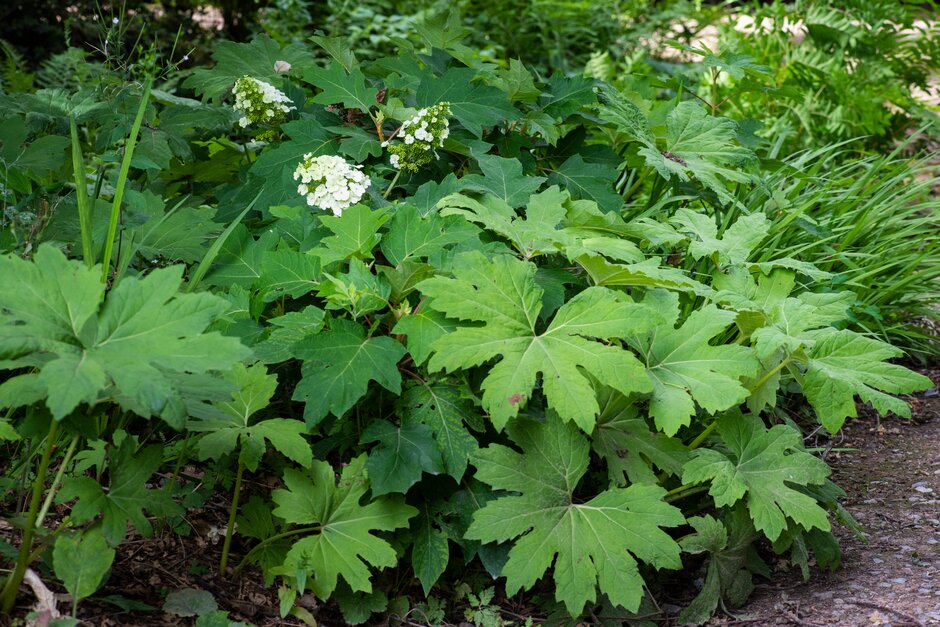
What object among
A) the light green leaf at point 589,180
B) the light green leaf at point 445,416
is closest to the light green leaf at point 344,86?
the light green leaf at point 589,180

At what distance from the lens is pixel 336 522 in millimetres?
1830

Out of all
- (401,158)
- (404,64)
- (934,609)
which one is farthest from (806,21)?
(934,609)

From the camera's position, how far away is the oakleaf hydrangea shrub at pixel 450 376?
170 cm

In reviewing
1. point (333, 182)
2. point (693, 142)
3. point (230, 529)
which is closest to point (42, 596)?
point (230, 529)

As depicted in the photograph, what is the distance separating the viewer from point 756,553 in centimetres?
208

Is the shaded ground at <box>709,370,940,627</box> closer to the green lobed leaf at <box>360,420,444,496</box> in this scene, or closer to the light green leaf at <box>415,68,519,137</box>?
the green lobed leaf at <box>360,420,444,496</box>

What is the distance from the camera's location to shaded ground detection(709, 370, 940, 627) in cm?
185

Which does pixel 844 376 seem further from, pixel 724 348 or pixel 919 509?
pixel 919 509

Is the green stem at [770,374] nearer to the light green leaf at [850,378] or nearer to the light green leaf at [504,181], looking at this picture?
the light green leaf at [850,378]

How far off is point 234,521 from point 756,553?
4.23 ft

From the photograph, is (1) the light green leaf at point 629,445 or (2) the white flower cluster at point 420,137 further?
(2) the white flower cluster at point 420,137

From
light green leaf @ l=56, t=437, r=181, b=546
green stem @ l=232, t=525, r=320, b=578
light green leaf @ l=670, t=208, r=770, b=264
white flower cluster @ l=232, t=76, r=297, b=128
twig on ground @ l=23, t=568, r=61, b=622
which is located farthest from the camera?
white flower cluster @ l=232, t=76, r=297, b=128

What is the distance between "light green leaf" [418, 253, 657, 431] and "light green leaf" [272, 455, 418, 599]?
0.34m

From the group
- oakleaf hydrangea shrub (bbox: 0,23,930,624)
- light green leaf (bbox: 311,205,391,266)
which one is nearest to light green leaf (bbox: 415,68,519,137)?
oakleaf hydrangea shrub (bbox: 0,23,930,624)
